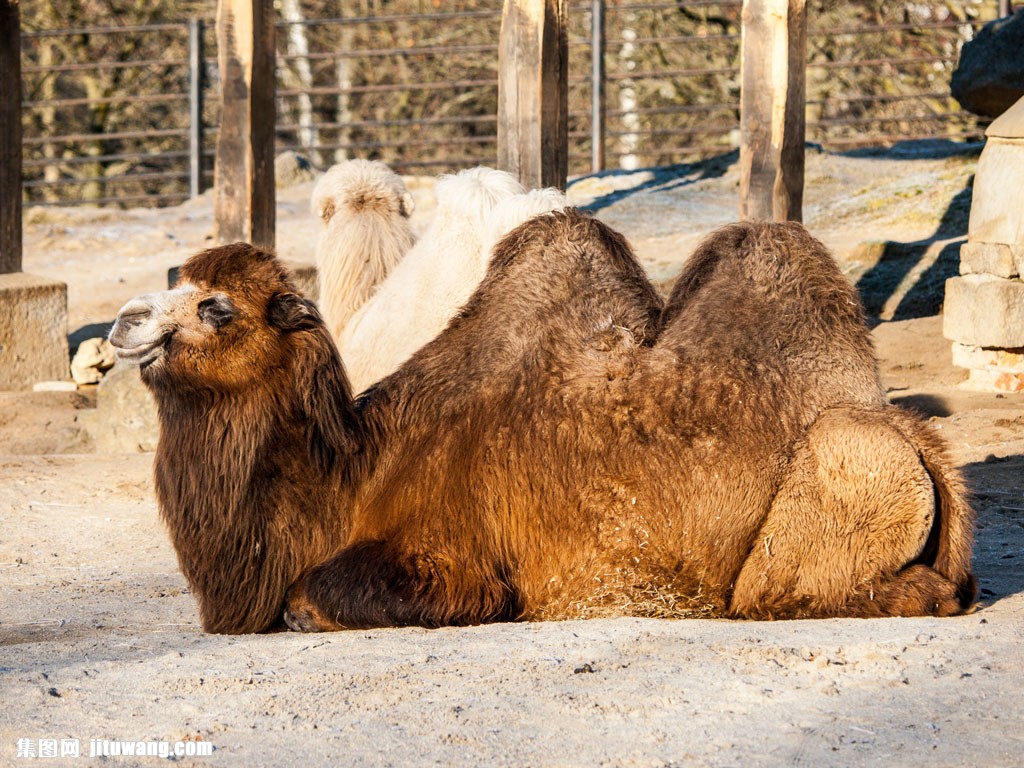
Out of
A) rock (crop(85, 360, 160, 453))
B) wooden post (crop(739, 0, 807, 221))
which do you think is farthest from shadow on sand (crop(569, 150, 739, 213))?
rock (crop(85, 360, 160, 453))

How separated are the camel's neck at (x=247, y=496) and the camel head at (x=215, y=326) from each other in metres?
0.06

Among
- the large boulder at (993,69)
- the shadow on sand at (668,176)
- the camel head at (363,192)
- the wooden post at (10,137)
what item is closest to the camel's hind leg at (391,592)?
the camel head at (363,192)

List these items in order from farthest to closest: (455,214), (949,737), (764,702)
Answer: (455,214)
(764,702)
(949,737)

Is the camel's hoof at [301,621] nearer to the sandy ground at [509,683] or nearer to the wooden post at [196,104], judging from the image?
the sandy ground at [509,683]

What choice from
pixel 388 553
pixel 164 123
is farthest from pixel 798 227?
pixel 164 123

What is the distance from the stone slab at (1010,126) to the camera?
7.28 m

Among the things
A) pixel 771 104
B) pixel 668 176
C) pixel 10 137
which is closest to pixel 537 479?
pixel 771 104

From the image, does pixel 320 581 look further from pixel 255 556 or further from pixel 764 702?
pixel 764 702

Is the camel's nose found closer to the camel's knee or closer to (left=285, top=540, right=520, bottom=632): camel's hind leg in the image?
(left=285, top=540, right=520, bottom=632): camel's hind leg

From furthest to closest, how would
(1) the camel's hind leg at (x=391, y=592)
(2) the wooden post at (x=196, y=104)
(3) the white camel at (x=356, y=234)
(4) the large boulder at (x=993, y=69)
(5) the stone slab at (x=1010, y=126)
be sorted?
1. (2) the wooden post at (x=196, y=104)
2. (4) the large boulder at (x=993, y=69)
3. (5) the stone slab at (x=1010, y=126)
4. (3) the white camel at (x=356, y=234)
5. (1) the camel's hind leg at (x=391, y=592)

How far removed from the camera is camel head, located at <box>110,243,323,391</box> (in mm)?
3852

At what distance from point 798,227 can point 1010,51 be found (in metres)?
8.14

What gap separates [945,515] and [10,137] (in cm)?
684

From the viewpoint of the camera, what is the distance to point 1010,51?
11.6 meters
